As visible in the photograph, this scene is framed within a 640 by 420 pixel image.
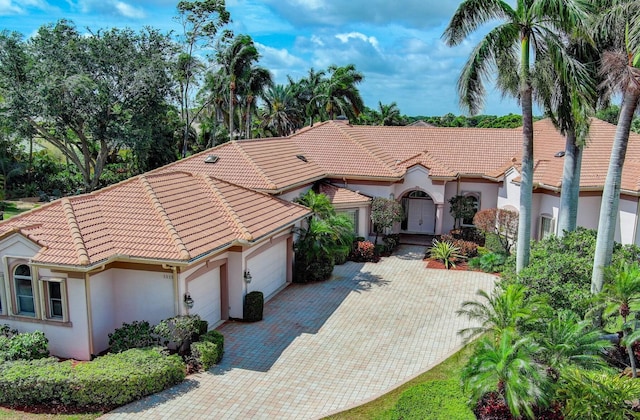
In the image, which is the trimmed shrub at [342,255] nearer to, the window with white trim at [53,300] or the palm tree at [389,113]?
the window with white trim at [53,300]

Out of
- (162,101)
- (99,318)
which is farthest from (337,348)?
(162,101)

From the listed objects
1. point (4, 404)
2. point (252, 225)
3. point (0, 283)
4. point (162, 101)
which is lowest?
point (4, 404)

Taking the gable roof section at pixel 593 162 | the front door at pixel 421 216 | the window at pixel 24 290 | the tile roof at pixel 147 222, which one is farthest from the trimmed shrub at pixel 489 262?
the window at pixel 24 290

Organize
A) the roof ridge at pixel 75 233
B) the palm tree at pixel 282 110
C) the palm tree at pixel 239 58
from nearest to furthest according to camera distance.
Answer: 1. the roof ridge at pixel 75 233
2. the palm tree at pixel 239 58
3. the palm tree at pixel 282 110

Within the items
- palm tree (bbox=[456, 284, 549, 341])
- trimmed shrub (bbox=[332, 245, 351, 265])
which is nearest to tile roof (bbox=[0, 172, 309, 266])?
trimmed shrub (bbox=[332, 245, 351, 265])

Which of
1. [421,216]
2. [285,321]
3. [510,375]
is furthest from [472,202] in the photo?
[510,375]

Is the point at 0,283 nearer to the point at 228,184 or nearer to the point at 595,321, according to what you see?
the point at 228,184
